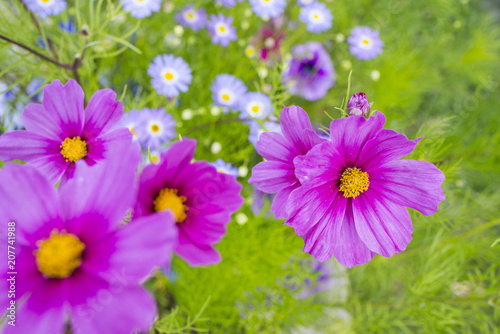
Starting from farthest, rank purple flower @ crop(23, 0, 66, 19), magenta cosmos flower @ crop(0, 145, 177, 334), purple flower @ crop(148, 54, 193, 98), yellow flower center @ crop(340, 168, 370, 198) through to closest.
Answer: purple flower @ crop(148, 54, 193, 98)
purple flower @ crop(23, 0, 66, 19)
yellow flower center @ crop(340, 168, 370, 198)
magenta cosmos flower @ crop(0, 145, 177, 334)

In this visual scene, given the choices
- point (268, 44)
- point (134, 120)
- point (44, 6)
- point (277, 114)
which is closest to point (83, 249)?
point (277, 114)

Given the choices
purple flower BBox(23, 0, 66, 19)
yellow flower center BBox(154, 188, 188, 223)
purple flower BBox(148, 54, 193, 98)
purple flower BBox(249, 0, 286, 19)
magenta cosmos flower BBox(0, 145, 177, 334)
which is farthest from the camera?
purple flower BBox(249, 0, 286, 19)

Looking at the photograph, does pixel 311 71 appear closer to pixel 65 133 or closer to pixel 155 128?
pixel 155 128

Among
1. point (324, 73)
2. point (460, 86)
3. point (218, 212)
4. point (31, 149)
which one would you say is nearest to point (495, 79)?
point (460, 86)

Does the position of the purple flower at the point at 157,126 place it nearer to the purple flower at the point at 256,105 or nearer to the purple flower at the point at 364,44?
the purple flower at the point at 256,105

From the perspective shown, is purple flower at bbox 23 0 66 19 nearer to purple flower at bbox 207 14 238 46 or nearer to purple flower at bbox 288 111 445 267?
purple flower at bbox 207 14 238 46

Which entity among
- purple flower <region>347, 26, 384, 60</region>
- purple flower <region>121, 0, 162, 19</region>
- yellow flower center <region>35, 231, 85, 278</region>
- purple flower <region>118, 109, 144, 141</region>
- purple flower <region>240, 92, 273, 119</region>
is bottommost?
purple flower <region>118, 109, 144, 141</region>

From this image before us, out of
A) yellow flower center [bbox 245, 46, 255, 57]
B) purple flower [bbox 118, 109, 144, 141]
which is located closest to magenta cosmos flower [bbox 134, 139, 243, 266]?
purple flower [bbox 118, 109, 144, 141]

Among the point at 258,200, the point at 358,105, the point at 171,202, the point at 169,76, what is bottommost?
the point at 258,200
